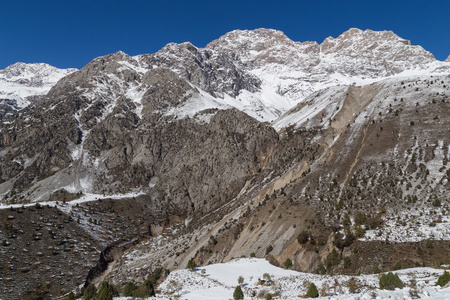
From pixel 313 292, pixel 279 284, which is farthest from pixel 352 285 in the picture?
pixel 279 284

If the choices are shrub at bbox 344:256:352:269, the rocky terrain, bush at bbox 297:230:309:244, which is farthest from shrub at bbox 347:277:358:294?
bush at bbox 297:230:309:244

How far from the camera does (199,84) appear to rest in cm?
19900

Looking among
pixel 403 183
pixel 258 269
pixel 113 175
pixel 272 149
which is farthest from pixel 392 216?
pixel 113 175

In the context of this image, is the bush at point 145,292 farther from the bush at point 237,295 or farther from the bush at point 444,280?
the bush at point 444,280

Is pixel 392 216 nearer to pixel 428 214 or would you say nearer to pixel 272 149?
pixel 428 214

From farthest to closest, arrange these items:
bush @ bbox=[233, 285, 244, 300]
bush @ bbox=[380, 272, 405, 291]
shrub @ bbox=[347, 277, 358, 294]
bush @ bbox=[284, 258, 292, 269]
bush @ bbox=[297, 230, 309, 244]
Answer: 1. bush @ bbox=[297, 230, 309, 244]
2. bush @ bbox=[284, 258, 292, 269]
3. bush @ bbox=[233, 285, 244, 300]
4. shrub @ bbox=[347, 277, 358, 294]
5. bush @ bbox=[380, 272, 405, 291]

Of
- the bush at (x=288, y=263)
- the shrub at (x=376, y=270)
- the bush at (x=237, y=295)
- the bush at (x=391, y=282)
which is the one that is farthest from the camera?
the bush at (x=288, y=263)

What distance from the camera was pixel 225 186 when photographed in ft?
272

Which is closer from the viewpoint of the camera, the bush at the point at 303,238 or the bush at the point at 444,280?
the bush at the point at 444,280

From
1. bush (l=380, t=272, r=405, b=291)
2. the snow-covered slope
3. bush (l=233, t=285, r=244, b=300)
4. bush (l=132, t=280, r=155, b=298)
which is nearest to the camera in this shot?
the snow-covered slope

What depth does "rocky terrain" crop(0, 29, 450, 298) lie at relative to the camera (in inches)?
1344

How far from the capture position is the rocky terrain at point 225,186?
112 feet

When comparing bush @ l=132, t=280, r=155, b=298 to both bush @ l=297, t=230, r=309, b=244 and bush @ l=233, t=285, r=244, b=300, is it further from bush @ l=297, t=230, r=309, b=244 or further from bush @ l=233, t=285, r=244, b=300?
bush @ l=297, t=230, r=309, b=244

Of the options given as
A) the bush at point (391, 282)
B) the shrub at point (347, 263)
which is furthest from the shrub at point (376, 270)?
the bush at point (391, 282)
